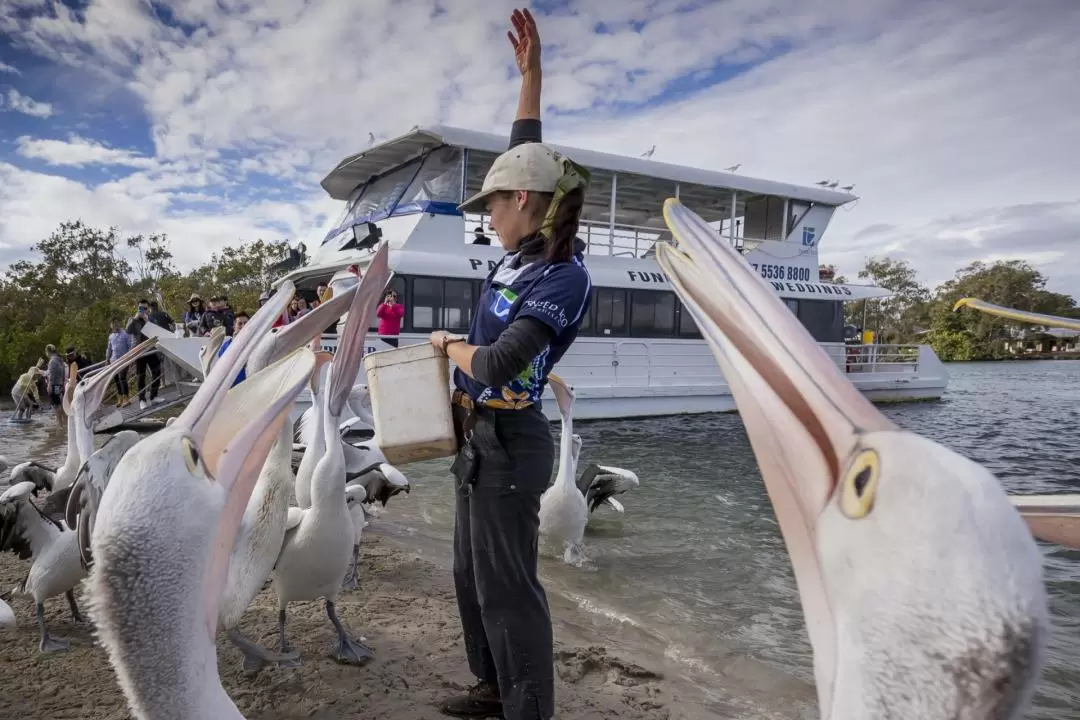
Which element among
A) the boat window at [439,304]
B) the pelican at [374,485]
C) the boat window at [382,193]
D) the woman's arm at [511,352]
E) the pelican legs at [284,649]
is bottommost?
the pelican legs at [284,649]

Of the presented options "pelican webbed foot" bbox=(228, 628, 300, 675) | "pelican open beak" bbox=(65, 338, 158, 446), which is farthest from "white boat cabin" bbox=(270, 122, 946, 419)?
"pelican webbed foot" bbox=(228, 628, 300, 675)

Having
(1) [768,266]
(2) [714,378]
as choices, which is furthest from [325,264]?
(1) [768,266]

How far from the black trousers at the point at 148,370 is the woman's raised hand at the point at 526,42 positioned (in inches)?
483

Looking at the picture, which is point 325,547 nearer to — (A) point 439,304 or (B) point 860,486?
(B) point 860,486

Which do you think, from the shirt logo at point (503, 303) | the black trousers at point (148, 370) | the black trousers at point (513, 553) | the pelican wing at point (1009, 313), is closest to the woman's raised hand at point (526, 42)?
the shirt logo at point (503, 303)

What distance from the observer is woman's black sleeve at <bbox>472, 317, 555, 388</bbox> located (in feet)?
6.53

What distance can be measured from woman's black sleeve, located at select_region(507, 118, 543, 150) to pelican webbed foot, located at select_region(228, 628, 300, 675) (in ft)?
8.74

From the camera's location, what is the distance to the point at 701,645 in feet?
12.9

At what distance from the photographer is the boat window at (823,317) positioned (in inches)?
609

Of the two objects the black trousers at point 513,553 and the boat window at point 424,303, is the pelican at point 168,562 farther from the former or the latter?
the boat window at point 424,303

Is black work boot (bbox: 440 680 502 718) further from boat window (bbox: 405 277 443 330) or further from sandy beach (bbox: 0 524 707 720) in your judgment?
boat window (bbox: 405 277 443 330)

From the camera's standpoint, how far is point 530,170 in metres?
2.14

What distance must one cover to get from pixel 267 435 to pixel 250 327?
1.08ft

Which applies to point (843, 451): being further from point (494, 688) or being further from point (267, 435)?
point (494, 688)
